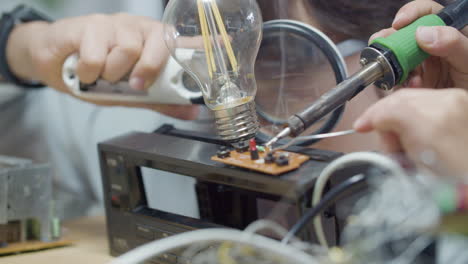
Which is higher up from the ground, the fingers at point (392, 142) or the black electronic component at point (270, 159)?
the fingers at point (392, 142)

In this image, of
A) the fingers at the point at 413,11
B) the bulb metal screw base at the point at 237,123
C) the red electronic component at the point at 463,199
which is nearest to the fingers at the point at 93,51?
the bulb metal screw base at the point at 237,123

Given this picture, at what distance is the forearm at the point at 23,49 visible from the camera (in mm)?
799

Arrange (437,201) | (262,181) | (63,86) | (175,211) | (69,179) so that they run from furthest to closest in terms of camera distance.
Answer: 1. (69,179)
2. (63,86)
3. (175,211)
4. (262,181)
5. (437,201)

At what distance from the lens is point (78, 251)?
59cm

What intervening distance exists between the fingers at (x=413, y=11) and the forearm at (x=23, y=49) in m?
0.54

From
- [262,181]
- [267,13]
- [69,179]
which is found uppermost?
[267,13]

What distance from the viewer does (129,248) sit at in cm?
55

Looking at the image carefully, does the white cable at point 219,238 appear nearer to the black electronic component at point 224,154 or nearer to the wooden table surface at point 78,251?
the black electronic component at point 224,154

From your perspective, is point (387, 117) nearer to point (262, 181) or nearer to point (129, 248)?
point (262, 181)

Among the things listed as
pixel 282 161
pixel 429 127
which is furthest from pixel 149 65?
pixel 429 127

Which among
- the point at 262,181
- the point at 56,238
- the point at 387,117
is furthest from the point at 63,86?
the point at 387,117

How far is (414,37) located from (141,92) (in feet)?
1.06

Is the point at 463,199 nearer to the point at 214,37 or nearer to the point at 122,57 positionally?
the point at 214,37

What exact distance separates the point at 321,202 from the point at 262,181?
8 cm
